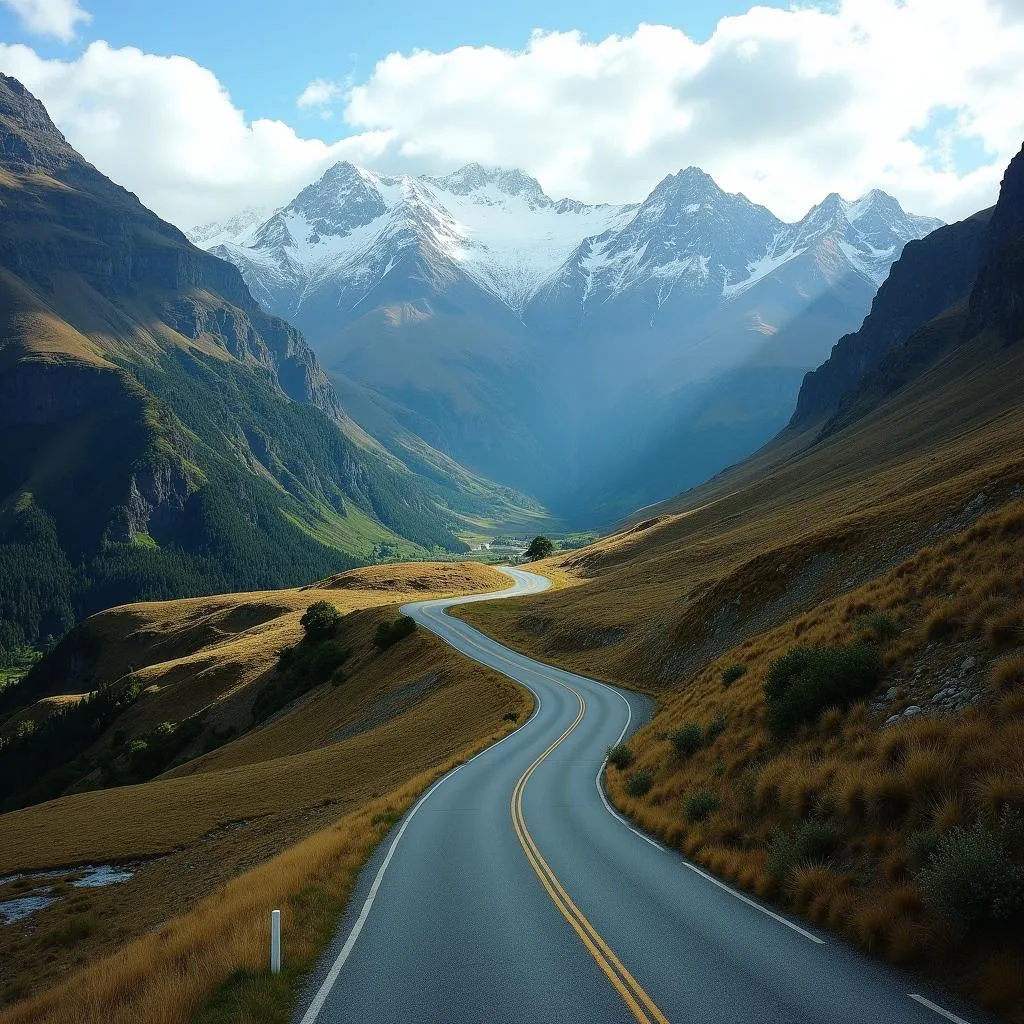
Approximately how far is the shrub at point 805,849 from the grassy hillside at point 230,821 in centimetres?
832

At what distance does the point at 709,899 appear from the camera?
12.8 m

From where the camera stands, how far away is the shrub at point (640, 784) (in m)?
22.0

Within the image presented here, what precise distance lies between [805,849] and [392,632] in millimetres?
54616

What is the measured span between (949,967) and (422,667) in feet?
160

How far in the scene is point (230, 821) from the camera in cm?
3128

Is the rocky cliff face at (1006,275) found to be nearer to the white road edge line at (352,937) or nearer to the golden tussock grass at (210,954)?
the white road edge line at (352,937)

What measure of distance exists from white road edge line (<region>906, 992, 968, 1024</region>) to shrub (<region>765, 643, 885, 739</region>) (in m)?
8.34

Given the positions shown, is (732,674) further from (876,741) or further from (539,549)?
(539,549)

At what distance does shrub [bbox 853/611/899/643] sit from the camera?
18.2m

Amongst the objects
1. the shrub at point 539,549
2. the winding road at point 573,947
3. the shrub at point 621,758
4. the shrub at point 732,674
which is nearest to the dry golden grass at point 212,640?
the shrub at point 539,549

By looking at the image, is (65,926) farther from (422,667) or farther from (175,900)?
(422,667)

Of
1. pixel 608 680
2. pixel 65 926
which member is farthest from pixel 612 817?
pixel 608 680

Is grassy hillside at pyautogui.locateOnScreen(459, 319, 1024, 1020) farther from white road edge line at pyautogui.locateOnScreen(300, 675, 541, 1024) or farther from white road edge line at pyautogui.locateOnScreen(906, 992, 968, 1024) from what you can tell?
white road edge line at pyautogui.locateOnScreen(300, 675, 541, 1024)

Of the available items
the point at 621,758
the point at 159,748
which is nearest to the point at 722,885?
the point at 621,758
